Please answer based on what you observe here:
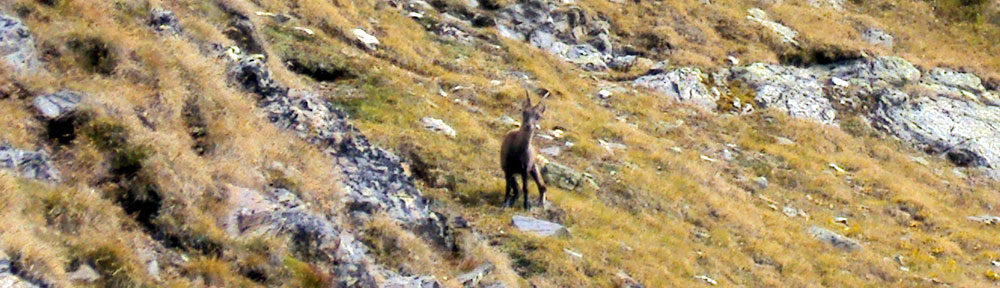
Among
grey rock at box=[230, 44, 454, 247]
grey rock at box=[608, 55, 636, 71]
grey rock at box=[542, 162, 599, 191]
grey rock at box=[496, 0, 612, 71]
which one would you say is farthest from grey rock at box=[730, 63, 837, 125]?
A: grey rock at box=[230, 44, 454, 247]

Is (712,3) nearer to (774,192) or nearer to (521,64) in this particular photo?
(521,64)

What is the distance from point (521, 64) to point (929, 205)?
1279cm

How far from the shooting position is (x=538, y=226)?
18328mm

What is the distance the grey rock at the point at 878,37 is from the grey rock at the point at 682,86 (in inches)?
456

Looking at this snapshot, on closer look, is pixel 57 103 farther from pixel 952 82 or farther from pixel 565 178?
pixel 952 82

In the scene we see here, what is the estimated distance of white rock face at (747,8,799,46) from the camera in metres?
42.0

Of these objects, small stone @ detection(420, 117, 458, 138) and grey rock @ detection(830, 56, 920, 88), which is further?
grey rock @ detection(830, 56, 920, 88)

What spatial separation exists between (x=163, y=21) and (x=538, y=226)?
6.97 meters

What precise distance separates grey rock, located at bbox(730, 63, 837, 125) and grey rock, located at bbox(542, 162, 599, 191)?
15.3 m

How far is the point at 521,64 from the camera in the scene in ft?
112

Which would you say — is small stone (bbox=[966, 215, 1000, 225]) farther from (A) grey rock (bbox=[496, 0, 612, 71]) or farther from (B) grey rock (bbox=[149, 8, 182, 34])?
(B) grey rock (bbox=[149, 8, 182, 34])

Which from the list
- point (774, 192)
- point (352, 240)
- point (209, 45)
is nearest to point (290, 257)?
point (352, 240)

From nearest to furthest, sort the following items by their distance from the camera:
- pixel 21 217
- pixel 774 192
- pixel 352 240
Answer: pixel 21 217
pixel 352 240
pixel 774 192

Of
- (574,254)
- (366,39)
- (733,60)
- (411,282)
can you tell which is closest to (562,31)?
(733,60)
